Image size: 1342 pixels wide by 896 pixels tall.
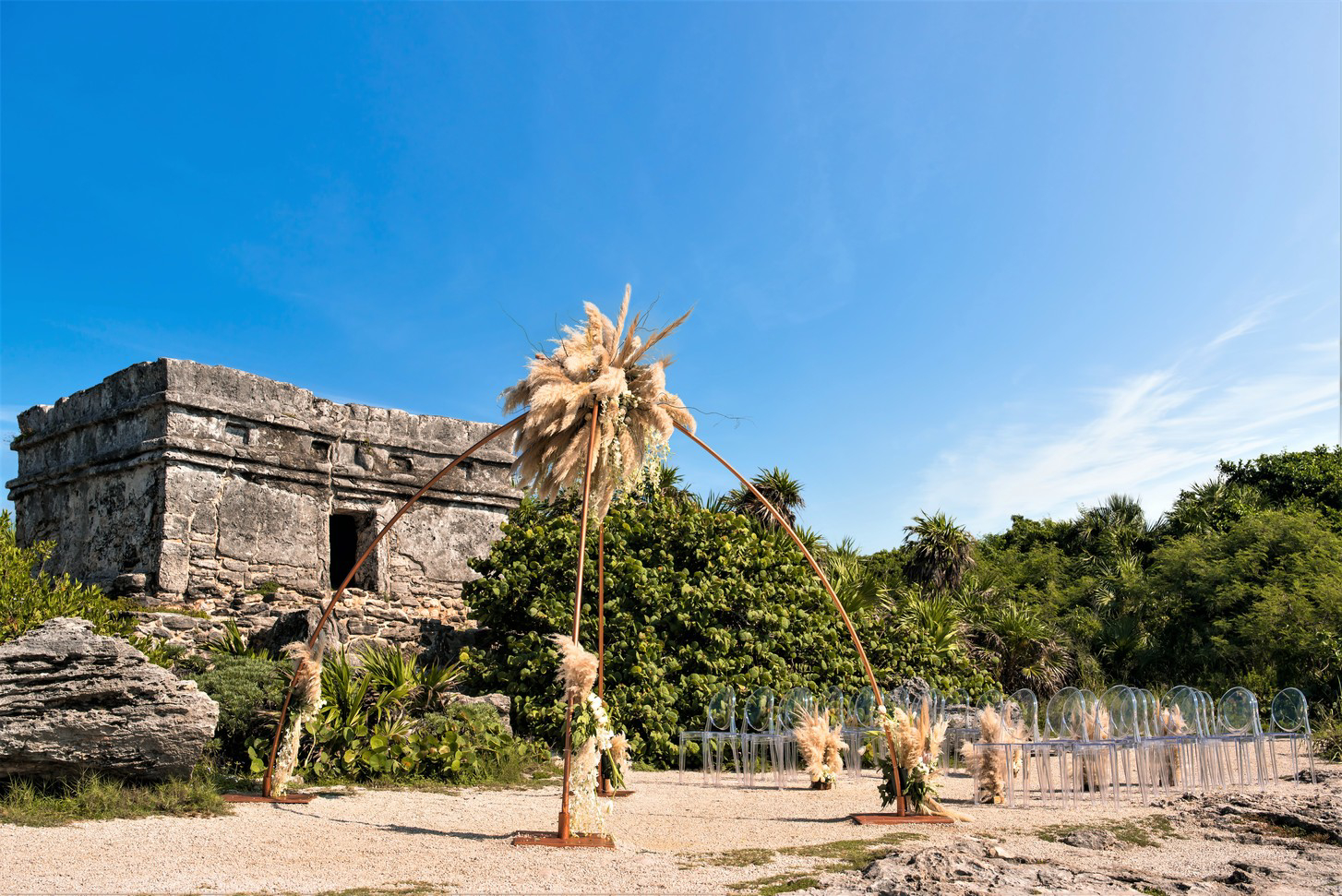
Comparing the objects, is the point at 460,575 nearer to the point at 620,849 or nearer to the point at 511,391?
the point at 511,391

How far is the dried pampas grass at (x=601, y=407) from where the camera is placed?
756 cm

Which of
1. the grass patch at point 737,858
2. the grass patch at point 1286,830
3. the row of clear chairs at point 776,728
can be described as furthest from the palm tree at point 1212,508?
the grass patch at point 737,858

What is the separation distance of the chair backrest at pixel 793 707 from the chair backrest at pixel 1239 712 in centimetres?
402

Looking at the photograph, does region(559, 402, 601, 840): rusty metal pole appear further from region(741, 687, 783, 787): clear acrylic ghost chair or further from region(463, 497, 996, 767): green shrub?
region(463, 497, 996, 767): green shrub

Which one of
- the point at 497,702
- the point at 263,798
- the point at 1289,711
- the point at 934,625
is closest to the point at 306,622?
the point at 497,702

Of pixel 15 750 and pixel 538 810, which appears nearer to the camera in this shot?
pixel 15 750

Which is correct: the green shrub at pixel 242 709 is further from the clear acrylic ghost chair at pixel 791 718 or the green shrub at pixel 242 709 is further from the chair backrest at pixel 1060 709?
the chair backrest at pixel 1060 709

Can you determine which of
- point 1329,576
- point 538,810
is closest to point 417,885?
point 538,810

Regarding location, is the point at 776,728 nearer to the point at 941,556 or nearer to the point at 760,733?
the point at 760,733

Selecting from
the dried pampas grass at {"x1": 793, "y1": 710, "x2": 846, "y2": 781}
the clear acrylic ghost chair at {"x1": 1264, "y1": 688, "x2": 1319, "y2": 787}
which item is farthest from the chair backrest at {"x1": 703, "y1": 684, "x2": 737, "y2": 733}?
the clear acrylic ghost chair at {"x1": 1264, "y1": 688, "x2": 1319, "y2": 787}

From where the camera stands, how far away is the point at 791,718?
11.0m

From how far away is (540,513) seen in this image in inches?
527

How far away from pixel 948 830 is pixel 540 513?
7.60 m

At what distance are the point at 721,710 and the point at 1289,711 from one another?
585cm
